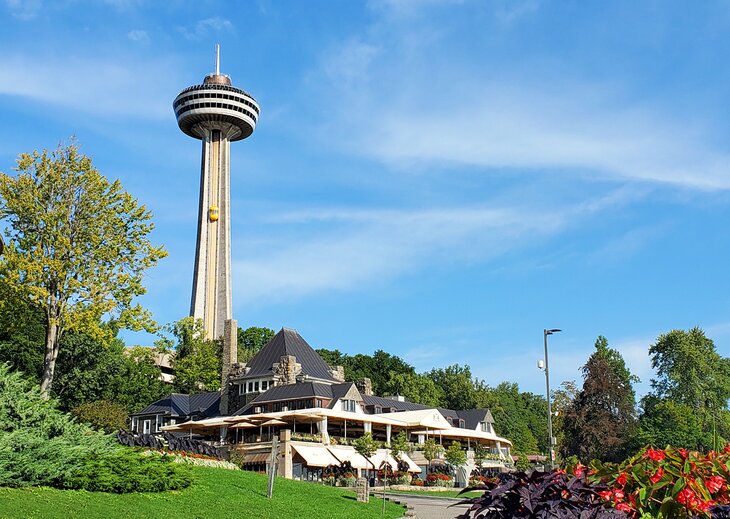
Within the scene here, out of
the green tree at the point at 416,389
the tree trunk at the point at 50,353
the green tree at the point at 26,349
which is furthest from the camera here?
the green tree at the point at 416,389

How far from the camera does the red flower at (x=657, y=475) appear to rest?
6934 mm

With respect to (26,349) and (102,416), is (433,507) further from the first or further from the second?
(26,349)

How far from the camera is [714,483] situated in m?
7.13

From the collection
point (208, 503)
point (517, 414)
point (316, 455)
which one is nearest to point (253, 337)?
point (517, 414)

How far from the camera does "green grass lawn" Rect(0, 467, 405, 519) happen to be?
16.2 meters

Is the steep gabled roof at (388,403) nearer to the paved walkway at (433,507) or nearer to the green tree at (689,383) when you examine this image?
the green tree at (689,383)

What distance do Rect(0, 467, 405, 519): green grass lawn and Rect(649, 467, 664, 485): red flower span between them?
12.5m

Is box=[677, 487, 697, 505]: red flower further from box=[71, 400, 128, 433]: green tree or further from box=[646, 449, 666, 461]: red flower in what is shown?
box=[71, 400, 128, 433]: green tree

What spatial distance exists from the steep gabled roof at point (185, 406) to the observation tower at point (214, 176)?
3914cm

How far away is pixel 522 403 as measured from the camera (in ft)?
419

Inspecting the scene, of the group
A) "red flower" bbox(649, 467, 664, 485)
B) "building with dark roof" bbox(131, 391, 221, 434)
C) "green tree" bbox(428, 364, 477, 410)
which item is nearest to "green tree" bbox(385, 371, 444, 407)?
"green tree" bbox(428, 364, 477, 410)

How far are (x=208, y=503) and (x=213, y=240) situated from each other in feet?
335

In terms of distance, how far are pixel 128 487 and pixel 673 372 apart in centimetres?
7460

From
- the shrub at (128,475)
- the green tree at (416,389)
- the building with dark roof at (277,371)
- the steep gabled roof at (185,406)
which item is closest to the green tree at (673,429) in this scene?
the building with dark roof at (277,371)
